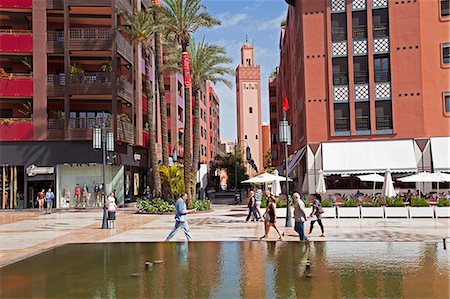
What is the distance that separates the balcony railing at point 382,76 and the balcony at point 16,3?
94.3ft

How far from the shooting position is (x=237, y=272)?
1138cm

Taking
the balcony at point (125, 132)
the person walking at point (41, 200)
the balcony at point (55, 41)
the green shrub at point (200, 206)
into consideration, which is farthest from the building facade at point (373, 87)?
the person walking at point (41, 200)

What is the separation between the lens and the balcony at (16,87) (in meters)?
38.7

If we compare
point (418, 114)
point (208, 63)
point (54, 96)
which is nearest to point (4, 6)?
point (54, 96)

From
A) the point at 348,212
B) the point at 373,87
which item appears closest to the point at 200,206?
the point at 348,212

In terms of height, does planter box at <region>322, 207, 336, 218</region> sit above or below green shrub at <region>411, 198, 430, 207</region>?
below

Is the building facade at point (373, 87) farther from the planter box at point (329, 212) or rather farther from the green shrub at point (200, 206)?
the planter box at point (329, 212)

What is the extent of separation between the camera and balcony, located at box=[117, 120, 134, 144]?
40125mm

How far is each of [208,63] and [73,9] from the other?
1326 cm

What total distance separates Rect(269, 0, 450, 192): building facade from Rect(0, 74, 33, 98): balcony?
22385 millimetres

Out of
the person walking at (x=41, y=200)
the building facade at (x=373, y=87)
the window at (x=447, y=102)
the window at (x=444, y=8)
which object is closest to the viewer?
the building facade at (x=373, y=87)

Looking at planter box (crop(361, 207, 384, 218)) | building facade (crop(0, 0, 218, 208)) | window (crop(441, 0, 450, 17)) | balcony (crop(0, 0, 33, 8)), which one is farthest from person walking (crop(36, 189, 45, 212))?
window (crop(441, 0, 450, 17))

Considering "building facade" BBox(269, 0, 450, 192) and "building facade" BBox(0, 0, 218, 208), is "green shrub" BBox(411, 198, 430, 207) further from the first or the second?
"building facade" BBox(0, 0, 218, 208)

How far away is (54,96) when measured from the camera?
1537 inches
